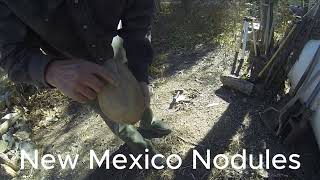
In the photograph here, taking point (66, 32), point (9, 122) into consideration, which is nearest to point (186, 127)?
point (9, 122)

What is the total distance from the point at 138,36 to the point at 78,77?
562mm

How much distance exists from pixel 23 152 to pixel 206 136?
140 centimetres

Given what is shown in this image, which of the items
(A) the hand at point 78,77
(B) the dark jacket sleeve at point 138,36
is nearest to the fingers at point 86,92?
(A) the hand at point 78,77

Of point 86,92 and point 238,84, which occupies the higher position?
point 86,92

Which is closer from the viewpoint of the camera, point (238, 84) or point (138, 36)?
point (138, 36)

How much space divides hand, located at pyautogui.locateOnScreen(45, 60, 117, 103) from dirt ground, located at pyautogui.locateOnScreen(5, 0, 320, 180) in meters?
1.34

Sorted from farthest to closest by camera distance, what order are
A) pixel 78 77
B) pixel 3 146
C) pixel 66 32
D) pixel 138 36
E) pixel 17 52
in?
pixel 3 146
pixel 138 36
pixel 66 32
pixel 17 52
pixel 78 77

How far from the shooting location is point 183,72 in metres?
3.87

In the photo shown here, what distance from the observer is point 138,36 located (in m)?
2.01

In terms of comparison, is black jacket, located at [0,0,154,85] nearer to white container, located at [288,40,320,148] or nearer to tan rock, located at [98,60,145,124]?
tan rock, located at [98,60,145,124]

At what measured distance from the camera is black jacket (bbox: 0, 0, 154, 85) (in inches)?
66.0

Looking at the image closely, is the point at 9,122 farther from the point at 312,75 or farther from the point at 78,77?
the point at 312,75

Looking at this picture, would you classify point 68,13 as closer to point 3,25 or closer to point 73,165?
point 3,25

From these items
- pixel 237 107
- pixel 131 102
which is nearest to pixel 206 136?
pixel 237 107
